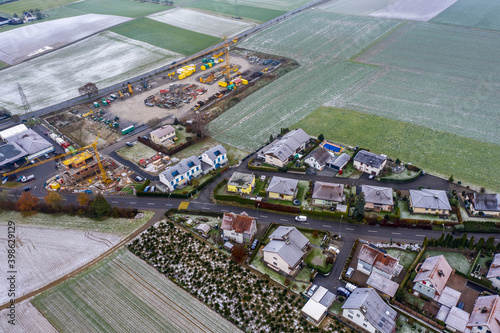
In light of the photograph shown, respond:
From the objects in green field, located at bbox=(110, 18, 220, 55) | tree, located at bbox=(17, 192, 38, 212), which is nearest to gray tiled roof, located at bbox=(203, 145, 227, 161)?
tree, located at bbox=(17, 192, 38, 212)

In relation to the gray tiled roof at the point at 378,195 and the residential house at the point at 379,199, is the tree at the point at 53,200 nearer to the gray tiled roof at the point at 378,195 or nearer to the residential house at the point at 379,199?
the gray tiled roof at the point at 378,195

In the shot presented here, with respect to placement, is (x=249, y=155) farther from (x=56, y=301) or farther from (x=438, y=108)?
(x=438, y=108)

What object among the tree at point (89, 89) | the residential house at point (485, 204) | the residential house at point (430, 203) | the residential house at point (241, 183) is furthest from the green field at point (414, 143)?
the tree at point (89, 89)

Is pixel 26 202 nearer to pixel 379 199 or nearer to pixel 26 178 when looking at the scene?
pixel 26 178

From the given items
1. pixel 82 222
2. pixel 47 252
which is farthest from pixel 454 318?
pixel 47 252

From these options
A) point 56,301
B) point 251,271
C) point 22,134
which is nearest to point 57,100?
point 22,134
